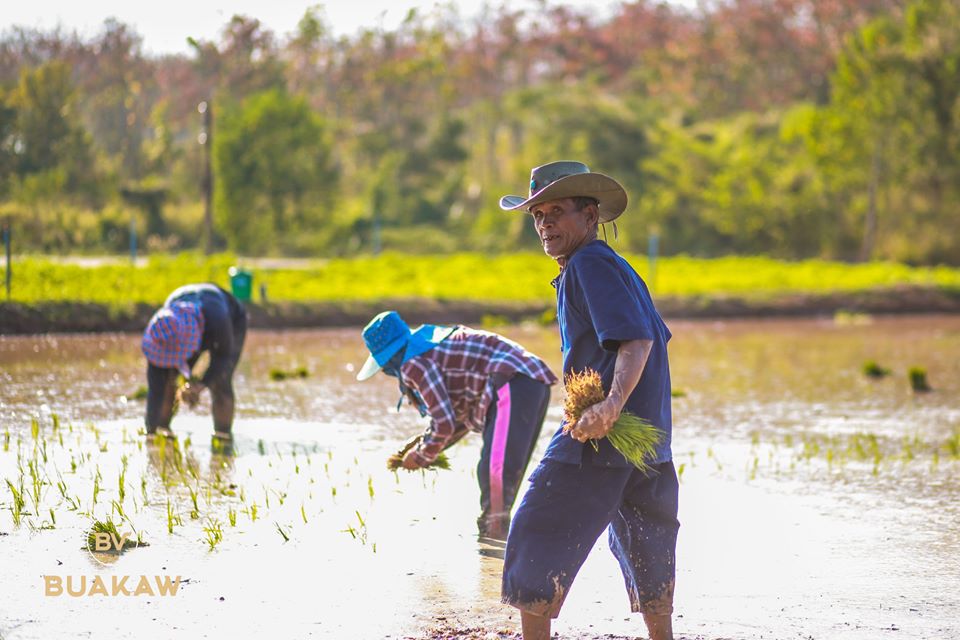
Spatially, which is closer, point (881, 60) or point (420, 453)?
point (420, 453)

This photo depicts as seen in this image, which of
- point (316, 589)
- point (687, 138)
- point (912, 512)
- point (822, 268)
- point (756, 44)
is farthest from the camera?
point (756, 44)

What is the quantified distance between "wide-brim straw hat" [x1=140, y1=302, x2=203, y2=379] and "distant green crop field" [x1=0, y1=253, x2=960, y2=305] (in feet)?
25.8

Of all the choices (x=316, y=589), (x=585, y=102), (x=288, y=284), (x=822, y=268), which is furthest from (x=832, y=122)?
(x=316, y=589)

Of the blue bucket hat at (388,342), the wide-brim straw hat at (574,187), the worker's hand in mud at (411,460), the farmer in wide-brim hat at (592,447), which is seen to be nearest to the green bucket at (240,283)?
the blue bucket hat at (388,342)

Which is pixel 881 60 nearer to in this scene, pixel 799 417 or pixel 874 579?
pixel 799 417

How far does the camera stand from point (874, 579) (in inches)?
236

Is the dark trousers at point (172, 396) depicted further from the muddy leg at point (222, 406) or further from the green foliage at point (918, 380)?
the green foliage at point (918, 380)

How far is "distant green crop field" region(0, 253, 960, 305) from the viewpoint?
58.5ft

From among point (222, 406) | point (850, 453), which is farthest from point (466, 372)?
point (850, 453)

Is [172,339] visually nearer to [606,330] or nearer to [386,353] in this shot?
[386,353]

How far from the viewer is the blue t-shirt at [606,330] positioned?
14.5ft

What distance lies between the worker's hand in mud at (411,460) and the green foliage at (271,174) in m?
28.4

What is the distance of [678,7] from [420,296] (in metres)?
47.1

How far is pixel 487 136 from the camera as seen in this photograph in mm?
52969
